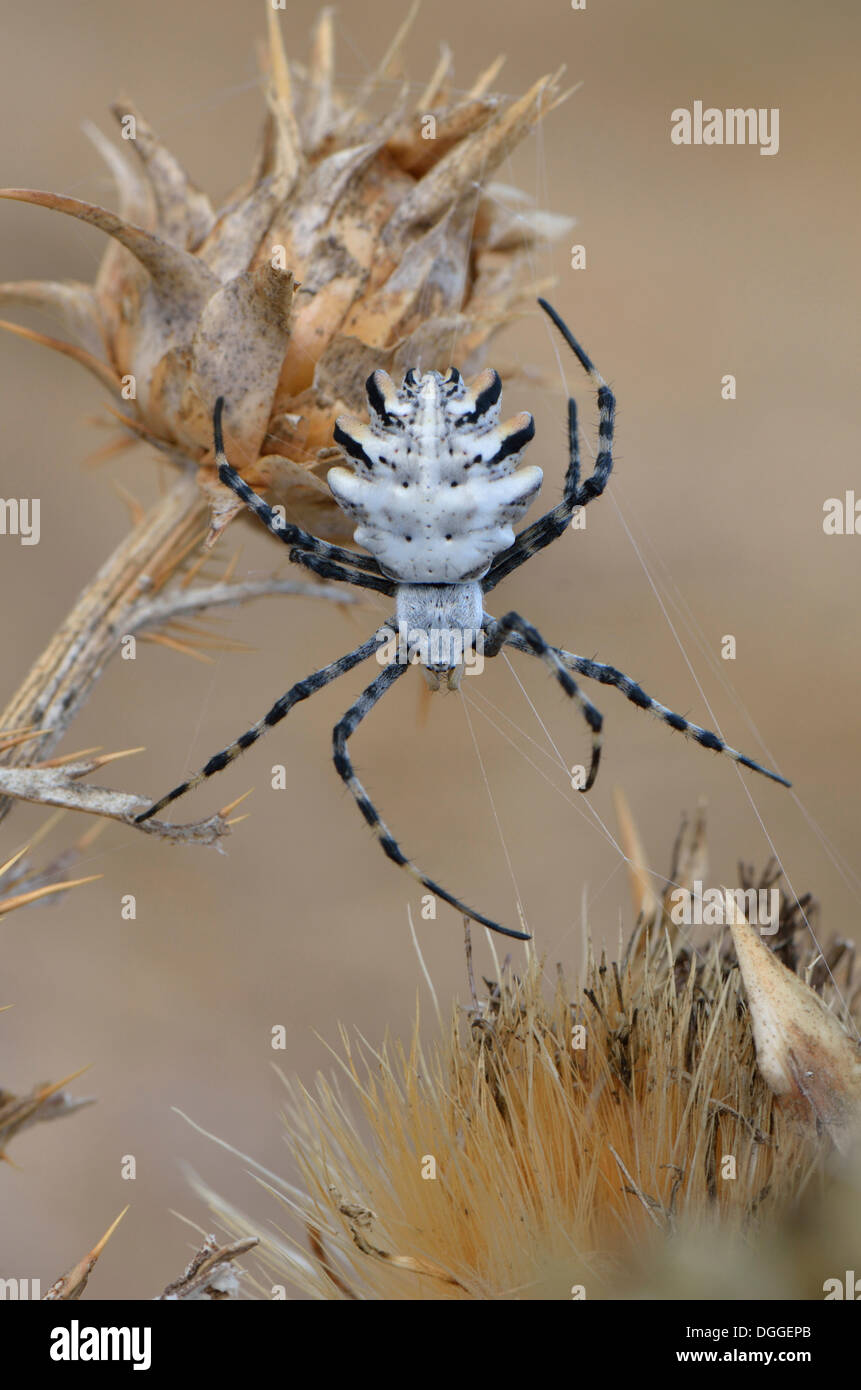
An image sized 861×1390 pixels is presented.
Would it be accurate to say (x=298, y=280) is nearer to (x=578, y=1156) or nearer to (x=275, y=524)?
(x=275, y=524)

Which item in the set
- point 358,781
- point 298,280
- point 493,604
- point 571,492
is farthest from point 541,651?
point 493,604

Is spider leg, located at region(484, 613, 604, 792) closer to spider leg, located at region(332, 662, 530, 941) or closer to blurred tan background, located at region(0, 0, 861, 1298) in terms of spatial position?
spider leg, located at region(332, 662, 530, 941)

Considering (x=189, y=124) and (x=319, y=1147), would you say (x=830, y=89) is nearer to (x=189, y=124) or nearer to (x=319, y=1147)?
(x=189, y=124)

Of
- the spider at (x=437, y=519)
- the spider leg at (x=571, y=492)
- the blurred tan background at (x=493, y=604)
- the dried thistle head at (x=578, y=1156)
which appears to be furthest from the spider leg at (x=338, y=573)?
the blurred tan background at (x=493, y=604)

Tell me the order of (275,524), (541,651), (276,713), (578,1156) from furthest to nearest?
(276,713), (541,651), (275,524), (578,1156)

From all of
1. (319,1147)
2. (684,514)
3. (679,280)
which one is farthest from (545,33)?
(319,1147)
